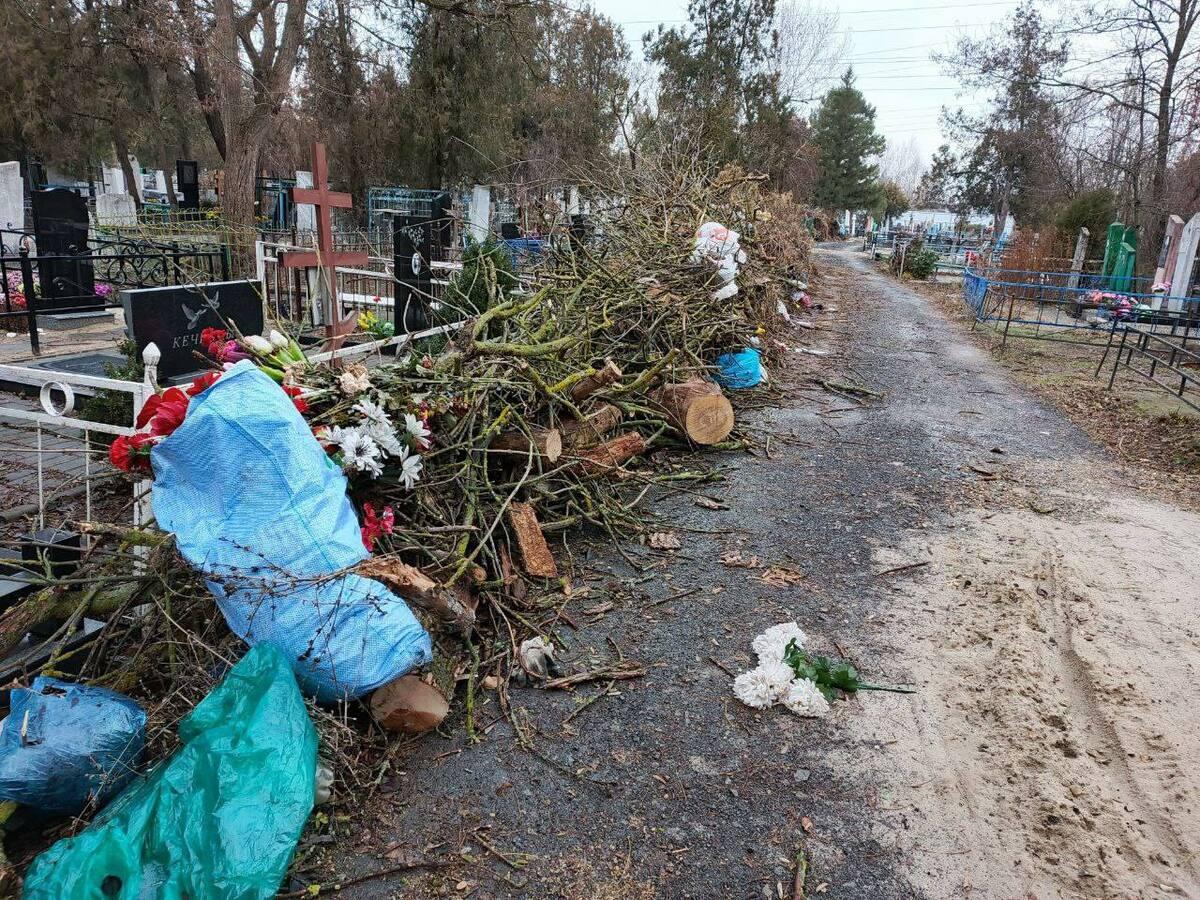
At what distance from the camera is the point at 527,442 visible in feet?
15.8

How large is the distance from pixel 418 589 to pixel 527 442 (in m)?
1.72

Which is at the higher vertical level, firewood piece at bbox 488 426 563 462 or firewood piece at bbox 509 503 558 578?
firewood piece at bbox 488 426 563 462

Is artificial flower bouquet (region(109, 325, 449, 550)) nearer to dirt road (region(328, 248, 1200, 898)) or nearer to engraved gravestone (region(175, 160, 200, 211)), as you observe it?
dirt road (region(328, 248, 1200, 898))

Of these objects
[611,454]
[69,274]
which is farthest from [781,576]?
[69,274]

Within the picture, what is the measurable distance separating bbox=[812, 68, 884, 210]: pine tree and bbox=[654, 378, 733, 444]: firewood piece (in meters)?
54.3

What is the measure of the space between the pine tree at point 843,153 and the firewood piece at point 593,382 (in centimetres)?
5534

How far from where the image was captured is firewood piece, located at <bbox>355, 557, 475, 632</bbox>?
124 inches

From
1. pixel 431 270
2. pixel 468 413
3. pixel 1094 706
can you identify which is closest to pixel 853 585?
pixel 1094 706

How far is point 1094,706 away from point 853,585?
4.40 feet

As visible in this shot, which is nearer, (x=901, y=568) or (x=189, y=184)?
(x=901, y=568)

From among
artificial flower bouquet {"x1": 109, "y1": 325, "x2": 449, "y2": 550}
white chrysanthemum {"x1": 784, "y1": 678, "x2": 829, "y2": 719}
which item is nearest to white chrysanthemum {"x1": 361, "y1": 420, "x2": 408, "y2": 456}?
artificial flower bouquet {"x1": 109, "y1": 325, "x2": 449, "y2": 550}

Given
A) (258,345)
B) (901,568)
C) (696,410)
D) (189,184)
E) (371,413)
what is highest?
(189,184)

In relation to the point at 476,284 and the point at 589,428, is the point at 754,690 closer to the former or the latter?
the point at 589,428

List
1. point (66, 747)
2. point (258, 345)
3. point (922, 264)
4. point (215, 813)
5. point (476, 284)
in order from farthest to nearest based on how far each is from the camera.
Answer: point (922, 264) → point (476, 284) → point (258, 345) → point (66, 747) → point (215, 813)
